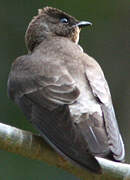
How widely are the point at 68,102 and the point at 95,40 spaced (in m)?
3.79

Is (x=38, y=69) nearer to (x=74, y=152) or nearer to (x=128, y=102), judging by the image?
(x=74, y=152)

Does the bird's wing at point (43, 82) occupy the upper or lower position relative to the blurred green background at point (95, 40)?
upper

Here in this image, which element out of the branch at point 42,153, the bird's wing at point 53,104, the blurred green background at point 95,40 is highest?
the bird's wing at point 53,104

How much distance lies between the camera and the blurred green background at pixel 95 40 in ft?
26.8

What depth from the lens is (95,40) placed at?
9062 mm

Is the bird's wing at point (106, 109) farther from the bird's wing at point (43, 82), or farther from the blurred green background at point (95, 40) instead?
the blurred green background at point (95, 40)

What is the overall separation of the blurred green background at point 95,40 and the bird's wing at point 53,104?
2.14 m

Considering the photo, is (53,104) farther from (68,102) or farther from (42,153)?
(42,153)

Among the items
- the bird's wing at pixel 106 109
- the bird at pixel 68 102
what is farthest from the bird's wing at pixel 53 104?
the bird's wing at pixel 106 109

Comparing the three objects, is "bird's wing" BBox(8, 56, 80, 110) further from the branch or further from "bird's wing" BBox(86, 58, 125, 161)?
the branch

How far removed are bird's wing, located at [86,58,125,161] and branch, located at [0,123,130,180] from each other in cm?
9

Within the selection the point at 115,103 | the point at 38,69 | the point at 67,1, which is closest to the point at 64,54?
the point at 38,69

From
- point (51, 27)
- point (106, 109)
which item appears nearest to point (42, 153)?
point (106, 109)

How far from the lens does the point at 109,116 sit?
544 centimetres
